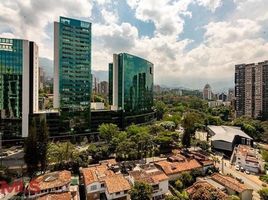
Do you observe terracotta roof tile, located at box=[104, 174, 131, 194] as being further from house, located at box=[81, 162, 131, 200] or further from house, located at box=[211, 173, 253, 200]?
house, located at box=[211, 173, 253, 200]

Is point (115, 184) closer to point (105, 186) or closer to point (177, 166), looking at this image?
point (105, 186)

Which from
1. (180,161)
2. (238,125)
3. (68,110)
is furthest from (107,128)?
(238,125)

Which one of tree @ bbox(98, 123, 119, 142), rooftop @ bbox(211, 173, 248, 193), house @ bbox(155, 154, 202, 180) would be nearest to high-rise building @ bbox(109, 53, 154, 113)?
tree @ bbox(98, 123, 119, 142)

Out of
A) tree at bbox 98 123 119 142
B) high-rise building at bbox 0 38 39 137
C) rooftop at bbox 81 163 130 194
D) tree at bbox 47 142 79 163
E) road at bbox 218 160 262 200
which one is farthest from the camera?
tree at bbox 98 123 119 142

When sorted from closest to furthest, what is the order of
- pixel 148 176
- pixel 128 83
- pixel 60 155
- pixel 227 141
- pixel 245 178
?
pixel 148 176, pixel 60 155, pixel 245 178, pixel 227 141, pixel 128 83

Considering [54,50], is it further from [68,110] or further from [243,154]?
[243,154]

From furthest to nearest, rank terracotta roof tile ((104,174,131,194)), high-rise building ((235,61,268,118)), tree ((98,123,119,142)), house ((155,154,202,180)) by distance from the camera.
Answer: high-rise building ((235,61,268,118)), tree ((98,123,119,142)), house ((155,154,202,180)), terracotta roof tile ((104,174,131,194))

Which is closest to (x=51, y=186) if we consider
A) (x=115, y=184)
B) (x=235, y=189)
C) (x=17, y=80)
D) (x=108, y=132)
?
(x=115, y=184)
